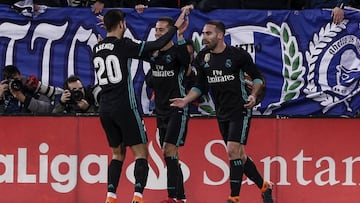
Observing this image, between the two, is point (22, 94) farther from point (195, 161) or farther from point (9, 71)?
point (195, 161)

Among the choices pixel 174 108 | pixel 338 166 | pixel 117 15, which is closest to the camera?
pixel 117 15

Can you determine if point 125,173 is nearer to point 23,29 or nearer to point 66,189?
point 66,189

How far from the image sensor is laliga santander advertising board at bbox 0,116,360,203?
14.2 metres

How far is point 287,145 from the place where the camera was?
46.9 feet

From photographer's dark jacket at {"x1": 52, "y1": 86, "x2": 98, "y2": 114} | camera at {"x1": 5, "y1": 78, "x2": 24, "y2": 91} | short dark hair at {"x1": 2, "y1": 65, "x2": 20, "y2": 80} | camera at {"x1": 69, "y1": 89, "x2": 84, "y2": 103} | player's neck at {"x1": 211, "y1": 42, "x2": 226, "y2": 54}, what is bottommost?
photographer's dark jacket at {"x1": 52, "y1": 86, "x2": 98, "y2": 114}

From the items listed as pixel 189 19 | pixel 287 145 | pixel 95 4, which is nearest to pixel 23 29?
pixel 95 4

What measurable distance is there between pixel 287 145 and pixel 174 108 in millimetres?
1869

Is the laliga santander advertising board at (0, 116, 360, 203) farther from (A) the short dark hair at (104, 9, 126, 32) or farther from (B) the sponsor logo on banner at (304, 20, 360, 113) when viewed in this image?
(A) the short dark hair at (104, 9, 126, 32)

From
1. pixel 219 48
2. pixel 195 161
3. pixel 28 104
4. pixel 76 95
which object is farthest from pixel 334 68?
pixel 28 104

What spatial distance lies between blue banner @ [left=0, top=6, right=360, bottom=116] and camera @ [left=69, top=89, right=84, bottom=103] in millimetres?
538

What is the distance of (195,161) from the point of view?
564 inches

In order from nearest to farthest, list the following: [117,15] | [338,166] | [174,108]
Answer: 1. [117,15]
2. [174,108]
3. [338,166]

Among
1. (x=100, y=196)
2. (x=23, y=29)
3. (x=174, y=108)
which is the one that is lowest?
(x=100, y=196)

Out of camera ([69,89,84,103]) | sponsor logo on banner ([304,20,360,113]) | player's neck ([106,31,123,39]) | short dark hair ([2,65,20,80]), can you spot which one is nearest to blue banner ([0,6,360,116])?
sponsor logo on banner ([304,20,360,113])
